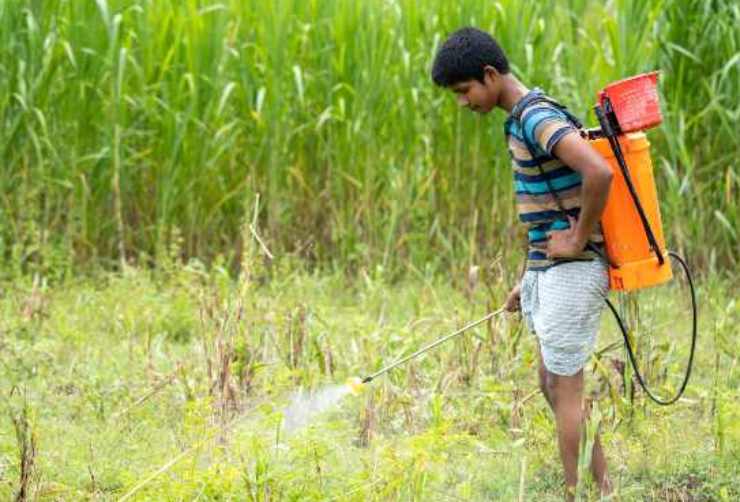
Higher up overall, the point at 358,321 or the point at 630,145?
the point at 630,145

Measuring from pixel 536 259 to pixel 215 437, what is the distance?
3.39 ft

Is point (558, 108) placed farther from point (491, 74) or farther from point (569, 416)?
point (569, 416)

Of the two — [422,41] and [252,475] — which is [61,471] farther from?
[422,41]

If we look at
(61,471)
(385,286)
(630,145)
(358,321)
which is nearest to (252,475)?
(61,471)

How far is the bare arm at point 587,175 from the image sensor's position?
394 cm

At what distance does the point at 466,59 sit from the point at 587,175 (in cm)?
50

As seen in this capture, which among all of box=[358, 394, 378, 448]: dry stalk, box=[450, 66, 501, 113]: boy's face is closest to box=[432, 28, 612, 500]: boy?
box=[450, 66, 501, 113]: boy's face

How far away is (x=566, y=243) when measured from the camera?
4.13m

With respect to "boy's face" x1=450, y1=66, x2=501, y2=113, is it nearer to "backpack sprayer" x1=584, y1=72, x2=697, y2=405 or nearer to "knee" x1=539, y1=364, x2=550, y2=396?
"backpack sprayer" x1=584, y1=72, x2=697, y2=405

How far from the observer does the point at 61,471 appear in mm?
4676

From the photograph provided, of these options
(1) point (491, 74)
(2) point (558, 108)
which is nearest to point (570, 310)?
(2) point (558, 108)

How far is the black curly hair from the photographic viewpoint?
13.8 ft

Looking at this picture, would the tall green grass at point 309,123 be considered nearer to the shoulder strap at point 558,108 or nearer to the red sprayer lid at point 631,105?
the shoulder strap at point 558,108

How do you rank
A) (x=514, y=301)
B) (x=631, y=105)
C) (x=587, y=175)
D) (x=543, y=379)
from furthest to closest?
1. (x=514, y=301)
2. (x=543, y=379)
3. (x=631, y=105)
4. (x=587, y=175)
